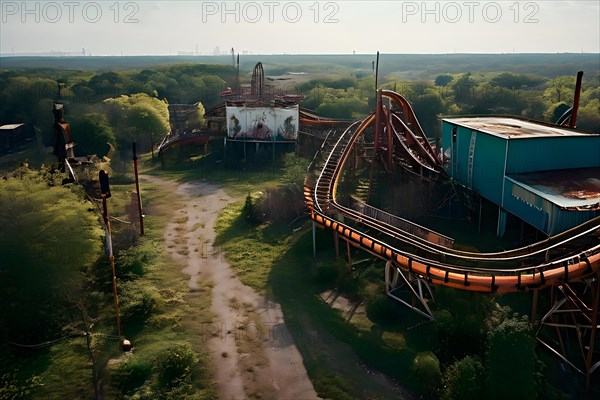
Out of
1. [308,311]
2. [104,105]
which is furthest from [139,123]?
[308,311]

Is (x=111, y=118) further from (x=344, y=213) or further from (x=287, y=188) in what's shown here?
(x=344, y=213)

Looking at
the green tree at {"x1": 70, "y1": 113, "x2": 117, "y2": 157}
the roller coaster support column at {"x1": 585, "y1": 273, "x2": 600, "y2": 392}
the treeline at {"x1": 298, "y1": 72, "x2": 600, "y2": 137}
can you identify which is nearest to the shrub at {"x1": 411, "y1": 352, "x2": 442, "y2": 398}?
the roller coaster support column at {"x1": 585, "y1": 273, "x2": 600, "y2": 392}

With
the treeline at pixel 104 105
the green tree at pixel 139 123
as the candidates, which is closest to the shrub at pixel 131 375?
the treeline at pixel 104 105

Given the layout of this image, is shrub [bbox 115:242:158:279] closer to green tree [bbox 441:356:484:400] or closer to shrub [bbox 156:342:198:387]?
shrub [bbox 156:342:198:387]

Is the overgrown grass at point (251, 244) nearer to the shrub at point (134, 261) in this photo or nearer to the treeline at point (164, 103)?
the shrub at point (134, 261)

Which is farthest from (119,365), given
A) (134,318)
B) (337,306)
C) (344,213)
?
(344,213)

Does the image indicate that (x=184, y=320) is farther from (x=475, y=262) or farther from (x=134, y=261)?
(x=475, y=262)

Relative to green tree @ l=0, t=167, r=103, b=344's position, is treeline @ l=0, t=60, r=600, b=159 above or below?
above
